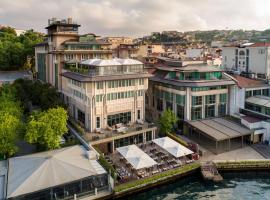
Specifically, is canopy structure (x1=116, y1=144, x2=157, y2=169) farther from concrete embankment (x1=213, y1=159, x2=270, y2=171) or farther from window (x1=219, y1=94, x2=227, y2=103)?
window (x1=219, y1=94, x2=227, y2=103)

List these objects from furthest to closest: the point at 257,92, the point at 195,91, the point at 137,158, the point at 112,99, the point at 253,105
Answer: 1. the point at 257,92
2. the point at 253,105
3. the point at 195,91
4. the point at 112,99
5. the point at 137,158

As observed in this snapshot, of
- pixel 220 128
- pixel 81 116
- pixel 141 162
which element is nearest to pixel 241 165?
pixel 220 128

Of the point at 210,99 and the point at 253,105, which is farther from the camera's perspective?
the point at 253,105

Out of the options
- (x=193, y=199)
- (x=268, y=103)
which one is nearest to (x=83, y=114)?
(x=193, y=199)

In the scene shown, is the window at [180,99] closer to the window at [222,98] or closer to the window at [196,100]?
the window at [196,100]

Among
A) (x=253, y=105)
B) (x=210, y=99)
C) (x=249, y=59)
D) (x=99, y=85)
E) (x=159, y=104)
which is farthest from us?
(x=249, y=59)

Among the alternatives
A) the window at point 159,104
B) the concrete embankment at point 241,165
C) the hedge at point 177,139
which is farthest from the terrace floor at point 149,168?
the window at point 159,104

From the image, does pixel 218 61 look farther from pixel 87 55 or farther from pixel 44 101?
pixel 44 101

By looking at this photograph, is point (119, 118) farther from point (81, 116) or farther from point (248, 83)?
point (248, 83)
